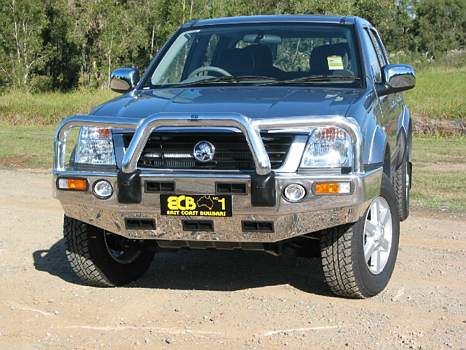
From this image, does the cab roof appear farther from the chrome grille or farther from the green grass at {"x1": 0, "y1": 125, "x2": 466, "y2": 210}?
the green grass at {"x1": 0, "y1": 125, "x2": 466, "y2": 210}

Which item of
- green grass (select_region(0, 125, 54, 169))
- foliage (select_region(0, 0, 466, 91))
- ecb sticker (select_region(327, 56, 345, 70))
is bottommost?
foliage (select_region(0, 0, 466, 91))

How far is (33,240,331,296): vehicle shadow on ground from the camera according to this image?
20.4 feet

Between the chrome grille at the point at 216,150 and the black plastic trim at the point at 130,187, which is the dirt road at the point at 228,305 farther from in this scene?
the chrome grille at the point at 216,150

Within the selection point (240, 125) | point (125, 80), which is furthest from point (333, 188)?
point (125, 80)

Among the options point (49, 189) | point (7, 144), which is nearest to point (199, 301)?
point (49, 189)

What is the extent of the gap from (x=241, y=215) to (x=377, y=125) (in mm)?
1299

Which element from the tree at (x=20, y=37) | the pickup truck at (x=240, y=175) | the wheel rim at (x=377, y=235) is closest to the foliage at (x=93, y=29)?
the tree at (x=20, y=37)

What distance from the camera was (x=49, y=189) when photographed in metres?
11.2

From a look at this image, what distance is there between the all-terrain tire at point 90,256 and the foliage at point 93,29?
41153 millimetres

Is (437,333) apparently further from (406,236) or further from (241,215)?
(406,236)

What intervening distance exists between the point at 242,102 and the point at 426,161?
10120 millimetres

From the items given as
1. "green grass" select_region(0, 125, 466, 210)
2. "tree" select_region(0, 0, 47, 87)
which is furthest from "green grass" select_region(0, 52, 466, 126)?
"tree" select_region(0, 0, 47, 87)

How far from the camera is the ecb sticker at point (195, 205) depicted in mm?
5152

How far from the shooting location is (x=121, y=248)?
6254mm
